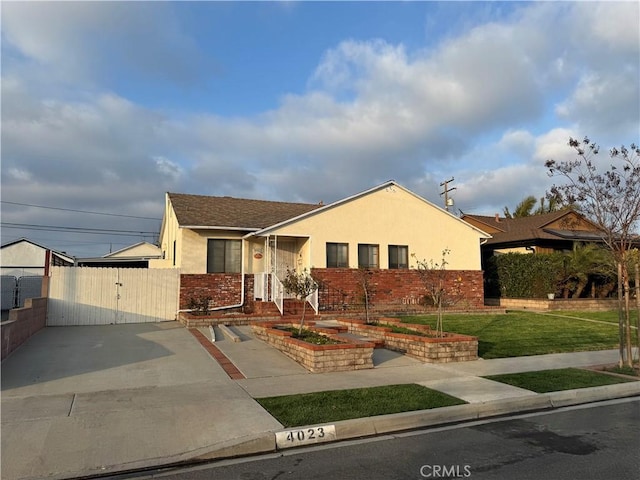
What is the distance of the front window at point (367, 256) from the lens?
70.8ft

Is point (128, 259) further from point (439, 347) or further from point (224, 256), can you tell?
point (439, 347)

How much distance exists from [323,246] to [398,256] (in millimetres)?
3933

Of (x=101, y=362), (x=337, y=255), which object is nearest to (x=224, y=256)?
(x=337, y=255)

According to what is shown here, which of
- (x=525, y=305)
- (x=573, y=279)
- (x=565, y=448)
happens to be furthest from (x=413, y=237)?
(x=565, y=448)

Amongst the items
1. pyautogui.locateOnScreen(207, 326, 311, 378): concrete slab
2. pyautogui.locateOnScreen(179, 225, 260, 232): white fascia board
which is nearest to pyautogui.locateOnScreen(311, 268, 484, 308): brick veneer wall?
pyautogui.locateOnScreen(179, 225, 260, 232): white fascia board

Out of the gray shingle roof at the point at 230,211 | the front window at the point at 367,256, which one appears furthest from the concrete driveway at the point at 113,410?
the front window at the point at 367,256

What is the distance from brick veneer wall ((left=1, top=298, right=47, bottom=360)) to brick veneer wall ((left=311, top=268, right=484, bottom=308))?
9495 millimetres

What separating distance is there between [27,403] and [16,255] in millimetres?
39513

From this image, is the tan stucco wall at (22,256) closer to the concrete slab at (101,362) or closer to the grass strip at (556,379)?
the concrete slab at (101,362)

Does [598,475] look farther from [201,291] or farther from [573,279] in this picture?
[573,279]

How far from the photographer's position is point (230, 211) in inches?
872

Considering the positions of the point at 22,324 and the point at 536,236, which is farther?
the point at 536,236

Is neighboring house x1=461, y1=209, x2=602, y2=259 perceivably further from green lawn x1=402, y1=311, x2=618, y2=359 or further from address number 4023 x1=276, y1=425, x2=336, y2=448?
address number 4023 x1=276, y1=425, x2=336, y2=448

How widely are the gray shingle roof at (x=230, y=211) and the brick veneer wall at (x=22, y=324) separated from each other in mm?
5535
